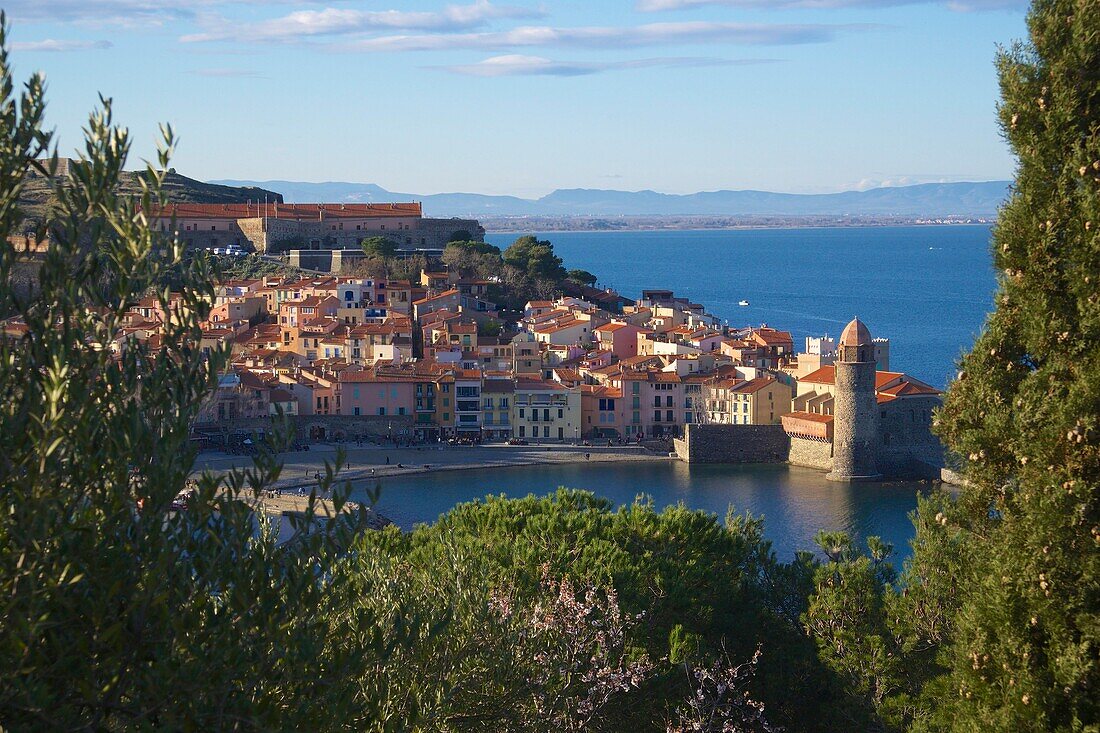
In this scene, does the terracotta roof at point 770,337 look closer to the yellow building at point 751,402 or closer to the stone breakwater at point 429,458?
the yellow building at point 751,402

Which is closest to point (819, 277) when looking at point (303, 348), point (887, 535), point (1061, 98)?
point (303, 348)

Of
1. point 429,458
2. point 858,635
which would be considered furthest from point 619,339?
point 858,635

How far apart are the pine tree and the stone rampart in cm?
2639

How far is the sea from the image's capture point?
25969 millimetres

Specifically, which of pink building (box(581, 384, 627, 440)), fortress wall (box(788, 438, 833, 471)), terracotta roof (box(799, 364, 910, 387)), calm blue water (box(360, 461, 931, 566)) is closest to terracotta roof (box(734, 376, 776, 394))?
terracotta roof (box(799, 364, 910, 387))

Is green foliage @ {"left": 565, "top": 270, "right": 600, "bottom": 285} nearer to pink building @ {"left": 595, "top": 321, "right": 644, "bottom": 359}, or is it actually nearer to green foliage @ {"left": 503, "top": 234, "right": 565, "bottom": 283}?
green foliage @ {"left": 503, "top": 234, "right": 565, "bottom": 283}

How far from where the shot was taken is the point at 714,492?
2795 centimetres

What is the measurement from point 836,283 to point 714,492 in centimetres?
5954

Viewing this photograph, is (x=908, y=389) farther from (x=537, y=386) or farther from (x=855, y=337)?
(x=537, y=386)

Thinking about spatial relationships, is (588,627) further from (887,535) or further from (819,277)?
(819,277)

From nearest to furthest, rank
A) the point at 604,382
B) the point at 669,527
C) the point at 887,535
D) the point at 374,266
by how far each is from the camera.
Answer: the point at 669,527 → the point at 887,535 → the point at 604,382 → the point at 374,266

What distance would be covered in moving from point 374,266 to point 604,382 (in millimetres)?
16432

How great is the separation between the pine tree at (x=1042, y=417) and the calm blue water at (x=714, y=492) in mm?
17942

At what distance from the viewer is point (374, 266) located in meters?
49.0
